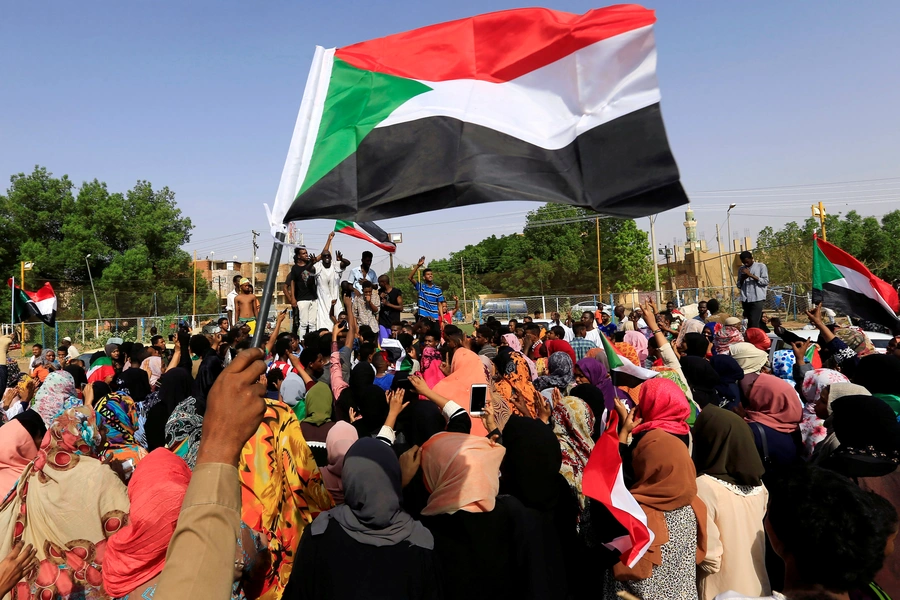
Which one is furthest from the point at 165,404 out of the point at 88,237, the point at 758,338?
the point at 88,237

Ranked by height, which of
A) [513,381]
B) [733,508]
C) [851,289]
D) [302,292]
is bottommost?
[733,508]

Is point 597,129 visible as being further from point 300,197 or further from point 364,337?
point 364,337

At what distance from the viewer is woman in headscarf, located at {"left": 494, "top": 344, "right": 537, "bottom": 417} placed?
543 centimetres

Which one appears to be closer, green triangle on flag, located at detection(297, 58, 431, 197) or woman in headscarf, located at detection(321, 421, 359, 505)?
green triangle on flag, located at detection(297, 58, 431, 197)

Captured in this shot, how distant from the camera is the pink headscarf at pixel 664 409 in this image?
367cm

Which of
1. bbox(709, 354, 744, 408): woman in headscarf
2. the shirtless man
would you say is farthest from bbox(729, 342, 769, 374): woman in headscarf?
the shirtless man

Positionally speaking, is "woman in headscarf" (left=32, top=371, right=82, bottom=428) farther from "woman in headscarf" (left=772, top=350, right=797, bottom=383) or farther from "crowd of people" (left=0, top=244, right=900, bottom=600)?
"woman in headscarf" (left=772, top=350, right=797, bottom=383)

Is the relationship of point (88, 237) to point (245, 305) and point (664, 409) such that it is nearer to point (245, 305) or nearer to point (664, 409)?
point (245, 305)

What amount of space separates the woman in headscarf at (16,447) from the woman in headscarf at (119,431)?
0.36 metres

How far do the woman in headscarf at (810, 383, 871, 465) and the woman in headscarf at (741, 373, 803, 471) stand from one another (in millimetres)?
174

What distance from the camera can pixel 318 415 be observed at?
5230 mm

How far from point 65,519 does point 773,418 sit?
4505mm

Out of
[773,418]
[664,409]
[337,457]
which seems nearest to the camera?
[664,409]

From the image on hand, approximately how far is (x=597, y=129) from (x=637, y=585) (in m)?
2.38
